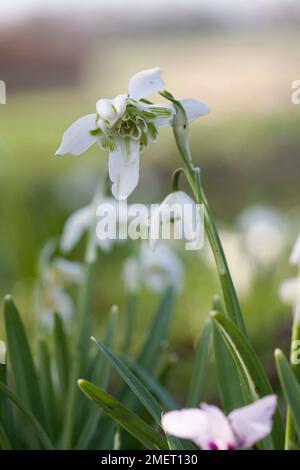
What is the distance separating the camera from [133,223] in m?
1.33

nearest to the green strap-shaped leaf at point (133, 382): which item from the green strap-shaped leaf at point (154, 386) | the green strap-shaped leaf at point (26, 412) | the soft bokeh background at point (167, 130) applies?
the green strap-shaped leaf at point (26, 412)

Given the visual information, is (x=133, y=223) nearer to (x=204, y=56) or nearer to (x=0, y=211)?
(x=0, y=211)

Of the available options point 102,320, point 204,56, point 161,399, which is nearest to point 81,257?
point 102,320

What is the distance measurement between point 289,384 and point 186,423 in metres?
0.19

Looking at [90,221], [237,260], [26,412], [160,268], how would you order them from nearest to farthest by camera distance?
[26,412], [90,221], [160,268], [237,260]

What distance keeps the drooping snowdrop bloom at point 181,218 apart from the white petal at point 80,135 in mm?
117

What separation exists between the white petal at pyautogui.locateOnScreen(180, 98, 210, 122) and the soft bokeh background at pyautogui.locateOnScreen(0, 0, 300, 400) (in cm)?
127

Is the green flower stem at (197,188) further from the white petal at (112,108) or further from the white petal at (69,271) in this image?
the white petal at (69,271)

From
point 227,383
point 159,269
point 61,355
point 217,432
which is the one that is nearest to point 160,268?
point 159,269

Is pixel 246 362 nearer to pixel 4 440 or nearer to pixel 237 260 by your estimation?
pixel 4 440

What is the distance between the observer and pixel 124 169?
0.95 meters

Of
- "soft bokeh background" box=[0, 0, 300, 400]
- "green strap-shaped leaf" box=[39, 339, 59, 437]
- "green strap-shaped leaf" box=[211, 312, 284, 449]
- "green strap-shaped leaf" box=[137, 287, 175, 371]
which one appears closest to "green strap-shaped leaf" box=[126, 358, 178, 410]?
"green strap-shaped leaf" box=[137, 287, 175, 371]

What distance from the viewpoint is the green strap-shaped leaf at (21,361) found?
3.90 feet

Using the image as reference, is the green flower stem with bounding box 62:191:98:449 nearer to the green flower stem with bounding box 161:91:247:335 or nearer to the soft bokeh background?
the green flower stem with bounding box 161:91:247:335
